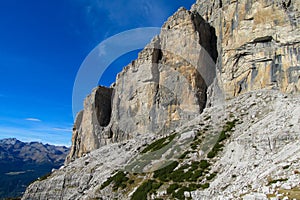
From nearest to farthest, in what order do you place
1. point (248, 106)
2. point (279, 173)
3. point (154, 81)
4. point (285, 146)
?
point (279, 173)
point (285, 146)
point (248, 106)
point (154, 81)

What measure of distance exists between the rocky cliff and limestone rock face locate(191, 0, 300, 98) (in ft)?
0.65

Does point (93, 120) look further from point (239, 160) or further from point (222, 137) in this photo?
point (239, 160)

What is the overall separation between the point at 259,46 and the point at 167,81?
24652 millimetres

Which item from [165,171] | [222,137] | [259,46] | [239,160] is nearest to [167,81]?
[259,46]

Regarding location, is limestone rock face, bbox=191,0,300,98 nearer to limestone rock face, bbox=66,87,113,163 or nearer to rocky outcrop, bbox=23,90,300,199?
rocky outcrop, bbox=23,90,300,199

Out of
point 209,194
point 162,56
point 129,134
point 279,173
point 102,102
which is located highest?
point 162,56

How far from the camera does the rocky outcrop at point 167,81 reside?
62.2 metres

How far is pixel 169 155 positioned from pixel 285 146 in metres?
17.9

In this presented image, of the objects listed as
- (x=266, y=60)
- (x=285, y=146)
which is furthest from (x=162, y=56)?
(x=285, y=146)

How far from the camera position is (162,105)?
2552 inches

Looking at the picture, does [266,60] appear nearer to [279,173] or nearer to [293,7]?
[293,7]

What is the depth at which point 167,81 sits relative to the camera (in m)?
66.3

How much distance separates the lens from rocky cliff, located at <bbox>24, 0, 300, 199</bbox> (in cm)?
2691

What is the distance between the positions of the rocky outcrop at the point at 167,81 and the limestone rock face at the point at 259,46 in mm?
6385
